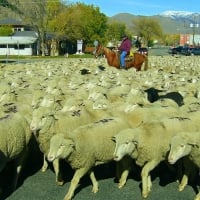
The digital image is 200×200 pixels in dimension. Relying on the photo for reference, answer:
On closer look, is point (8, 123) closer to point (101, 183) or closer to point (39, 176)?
point (39, 176)

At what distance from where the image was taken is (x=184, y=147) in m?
5.97

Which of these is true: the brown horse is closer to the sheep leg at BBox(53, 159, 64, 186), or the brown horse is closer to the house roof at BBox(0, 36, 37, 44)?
the sheep leg at BBox(53, 159, 64, 186)

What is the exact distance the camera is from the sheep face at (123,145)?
609 centimetres

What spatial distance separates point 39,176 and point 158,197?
2.03 metres

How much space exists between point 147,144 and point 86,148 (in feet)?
2.94

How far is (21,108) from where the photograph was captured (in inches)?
311

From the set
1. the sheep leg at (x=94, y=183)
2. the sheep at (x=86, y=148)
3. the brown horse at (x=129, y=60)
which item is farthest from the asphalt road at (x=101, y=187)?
the brown horse at (x=129, y=60)

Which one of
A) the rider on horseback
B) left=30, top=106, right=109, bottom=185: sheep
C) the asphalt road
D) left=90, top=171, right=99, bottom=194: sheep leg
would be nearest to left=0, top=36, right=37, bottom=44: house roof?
the rider on horseback

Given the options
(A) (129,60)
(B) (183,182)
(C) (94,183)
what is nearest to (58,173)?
(C) (94,183)

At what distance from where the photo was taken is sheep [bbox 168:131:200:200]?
19.5ft

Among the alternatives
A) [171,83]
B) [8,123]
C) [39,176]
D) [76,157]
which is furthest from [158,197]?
[171,83]

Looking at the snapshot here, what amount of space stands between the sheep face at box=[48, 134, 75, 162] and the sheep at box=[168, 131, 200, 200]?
1.37 metres

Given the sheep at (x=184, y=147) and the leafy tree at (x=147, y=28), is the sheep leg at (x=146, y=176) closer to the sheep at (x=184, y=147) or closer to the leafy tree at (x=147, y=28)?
the sheep at (x=184, y=147)

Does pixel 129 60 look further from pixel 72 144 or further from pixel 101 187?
pixel 72 144
